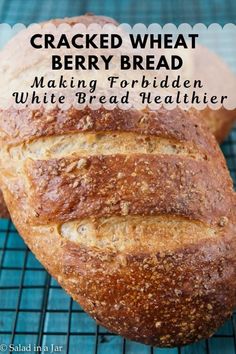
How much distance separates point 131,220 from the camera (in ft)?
5.45

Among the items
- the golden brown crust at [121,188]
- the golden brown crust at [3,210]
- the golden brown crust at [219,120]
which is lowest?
the golden brown crust at [3,210]

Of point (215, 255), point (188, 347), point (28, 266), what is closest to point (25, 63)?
point (28, 266)

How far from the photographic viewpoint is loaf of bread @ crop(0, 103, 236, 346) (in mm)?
1624

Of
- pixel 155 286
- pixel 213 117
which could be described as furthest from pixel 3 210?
pixel 213 117

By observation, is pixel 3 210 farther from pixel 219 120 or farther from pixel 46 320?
pixel 219 120

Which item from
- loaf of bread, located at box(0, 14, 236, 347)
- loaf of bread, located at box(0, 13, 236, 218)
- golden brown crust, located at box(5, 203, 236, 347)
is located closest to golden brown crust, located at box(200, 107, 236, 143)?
loaf of bread, located at box(0, 13, 236, 218)

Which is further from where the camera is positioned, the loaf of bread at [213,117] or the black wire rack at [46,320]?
the loaf of bread at [213,117]

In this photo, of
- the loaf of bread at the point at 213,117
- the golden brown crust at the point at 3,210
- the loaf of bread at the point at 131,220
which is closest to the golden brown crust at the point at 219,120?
the loaf of bread at the point at 213,117

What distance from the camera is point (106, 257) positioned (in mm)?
1625

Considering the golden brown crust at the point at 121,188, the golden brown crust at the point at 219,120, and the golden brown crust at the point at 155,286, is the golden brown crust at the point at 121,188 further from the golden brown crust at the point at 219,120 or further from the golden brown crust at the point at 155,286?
the golden brown crust at the point at 219,120

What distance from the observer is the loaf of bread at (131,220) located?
162 cm

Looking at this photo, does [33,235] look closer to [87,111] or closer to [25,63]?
[87,111]

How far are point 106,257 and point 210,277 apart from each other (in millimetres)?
327

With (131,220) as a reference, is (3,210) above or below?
below
